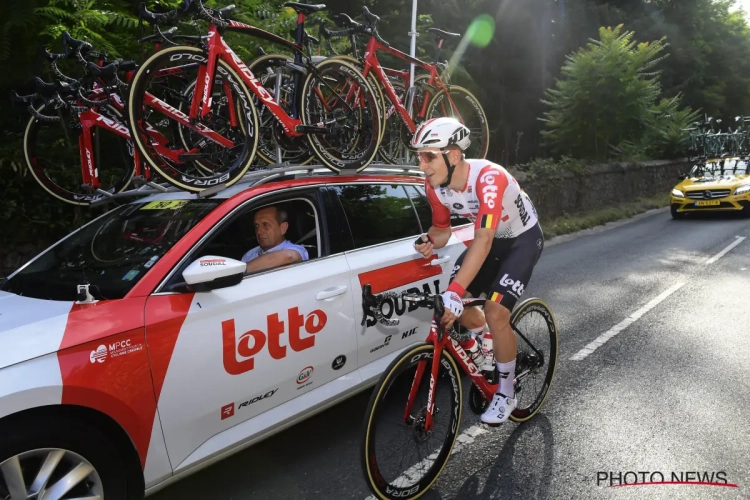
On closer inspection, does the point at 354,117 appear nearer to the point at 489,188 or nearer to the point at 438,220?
the point at 438,220

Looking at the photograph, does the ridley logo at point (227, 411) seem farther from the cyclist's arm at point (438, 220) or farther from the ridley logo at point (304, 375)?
the cyclist's arm at point (438, 220)

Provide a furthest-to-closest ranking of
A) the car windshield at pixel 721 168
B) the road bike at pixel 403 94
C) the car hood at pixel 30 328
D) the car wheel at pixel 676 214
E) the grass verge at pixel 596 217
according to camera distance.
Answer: the car windshield at pixel 721 168 < the car wheel at pixel 676 214 < the grass verge at pixel 596 217 < the road bike at pixel 403 94 < the car hood at pixel 30 328

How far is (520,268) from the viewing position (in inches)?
138

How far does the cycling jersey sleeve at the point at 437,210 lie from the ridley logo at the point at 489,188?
16.8 inches

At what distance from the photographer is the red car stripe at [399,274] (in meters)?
3.75

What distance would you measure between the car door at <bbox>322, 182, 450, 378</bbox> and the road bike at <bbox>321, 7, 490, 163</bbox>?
1254 mm

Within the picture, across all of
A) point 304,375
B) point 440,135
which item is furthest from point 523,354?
point 440,135

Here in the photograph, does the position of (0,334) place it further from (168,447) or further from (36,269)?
(36,269)

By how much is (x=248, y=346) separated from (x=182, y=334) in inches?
14.8

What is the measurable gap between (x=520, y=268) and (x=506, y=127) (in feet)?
64.4

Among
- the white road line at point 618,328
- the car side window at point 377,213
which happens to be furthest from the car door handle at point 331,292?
the white road line at point 618,328

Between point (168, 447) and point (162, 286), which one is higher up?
point (162, 286)

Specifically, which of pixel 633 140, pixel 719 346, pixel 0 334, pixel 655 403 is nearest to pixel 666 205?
pixel 633 140

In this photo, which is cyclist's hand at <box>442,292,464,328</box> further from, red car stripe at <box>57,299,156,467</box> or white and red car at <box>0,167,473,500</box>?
red car stripe at <box>57,299,156,467</box>
